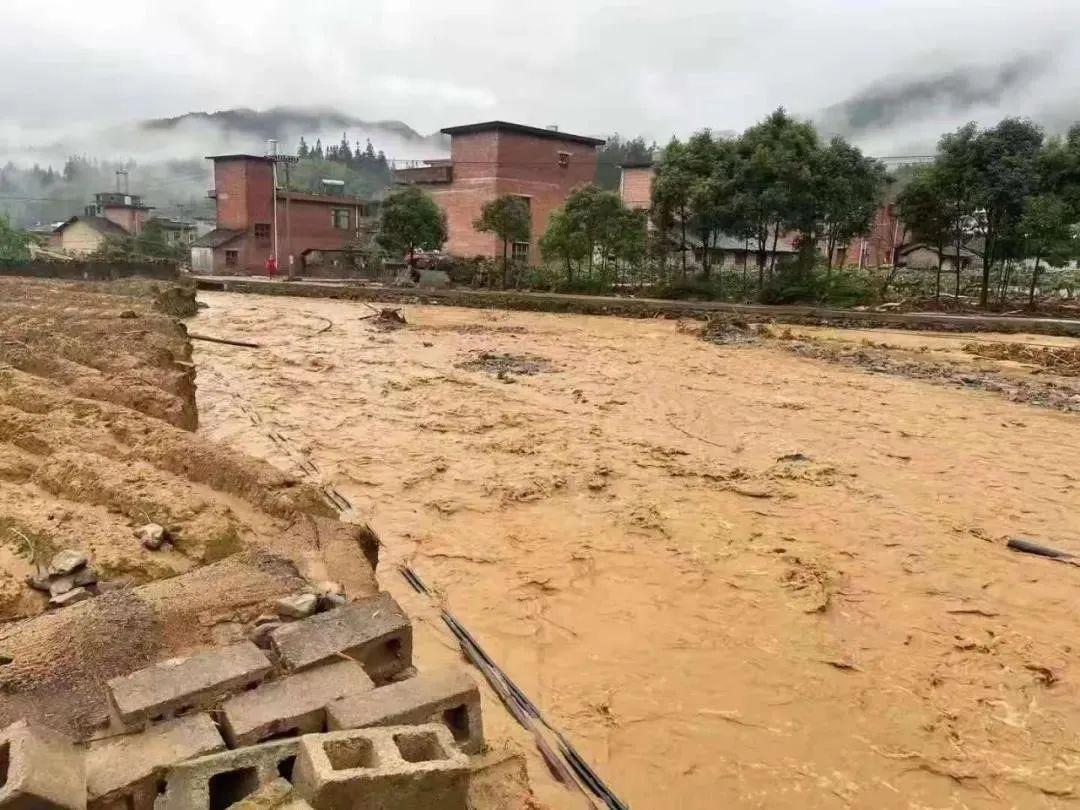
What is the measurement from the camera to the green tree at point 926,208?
25.2 metres

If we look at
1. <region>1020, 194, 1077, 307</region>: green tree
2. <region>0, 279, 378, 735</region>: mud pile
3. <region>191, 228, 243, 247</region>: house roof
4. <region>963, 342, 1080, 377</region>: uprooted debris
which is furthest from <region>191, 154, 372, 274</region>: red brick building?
<region>0, 279, 378, 735</region>: mud pile

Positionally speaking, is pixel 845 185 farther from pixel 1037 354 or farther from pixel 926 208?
pixel 1037 354

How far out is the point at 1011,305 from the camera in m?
26.6

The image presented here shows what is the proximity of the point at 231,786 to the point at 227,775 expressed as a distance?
0.04m

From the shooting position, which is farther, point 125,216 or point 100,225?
point 125,216

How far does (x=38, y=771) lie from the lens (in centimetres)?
212

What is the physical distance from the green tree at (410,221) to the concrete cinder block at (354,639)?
3672cm

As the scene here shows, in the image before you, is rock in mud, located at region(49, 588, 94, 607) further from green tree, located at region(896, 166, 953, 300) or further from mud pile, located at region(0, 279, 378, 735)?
green tree, located at region(896, 166, 953, 300)

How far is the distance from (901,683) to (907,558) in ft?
6.82

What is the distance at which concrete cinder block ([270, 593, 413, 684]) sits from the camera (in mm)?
2939

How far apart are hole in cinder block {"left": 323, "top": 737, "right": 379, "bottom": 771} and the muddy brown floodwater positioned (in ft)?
4.36

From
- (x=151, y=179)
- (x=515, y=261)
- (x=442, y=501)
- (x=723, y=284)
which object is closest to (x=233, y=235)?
(x=515, y=261)

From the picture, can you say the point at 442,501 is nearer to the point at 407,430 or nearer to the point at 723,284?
the point at 407,430

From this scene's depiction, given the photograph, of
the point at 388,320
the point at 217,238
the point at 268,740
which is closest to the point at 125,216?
the point at 217,238
